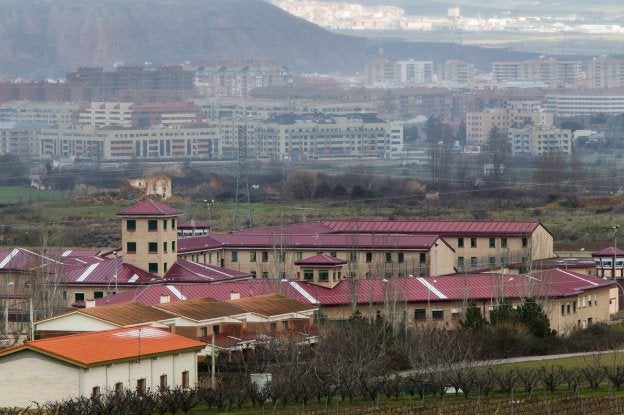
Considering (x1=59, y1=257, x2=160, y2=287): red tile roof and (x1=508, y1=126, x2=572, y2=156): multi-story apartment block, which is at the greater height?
(x1=59, y1=257, x2=160, y2=287): red tile roof

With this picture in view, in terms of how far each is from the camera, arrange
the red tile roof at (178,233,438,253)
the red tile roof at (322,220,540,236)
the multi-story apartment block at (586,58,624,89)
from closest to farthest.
→ the red tile roof at (178,233,438,253) → the red tile roof at (322,220,540,236) → the multi-story apartment block at (586,58,624,89)

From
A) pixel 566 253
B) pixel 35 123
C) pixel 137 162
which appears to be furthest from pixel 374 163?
pixel 566 253

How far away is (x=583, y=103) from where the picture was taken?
169 m

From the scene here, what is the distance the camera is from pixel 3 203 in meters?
75.7

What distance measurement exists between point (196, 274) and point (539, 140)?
89.2m

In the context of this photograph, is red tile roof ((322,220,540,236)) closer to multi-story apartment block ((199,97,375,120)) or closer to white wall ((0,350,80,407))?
white wall ((0,350,80,407))

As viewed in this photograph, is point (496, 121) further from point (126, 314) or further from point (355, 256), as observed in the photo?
point (126, 314)

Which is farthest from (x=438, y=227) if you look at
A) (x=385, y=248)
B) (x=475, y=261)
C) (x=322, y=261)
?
(x=322, y=261)

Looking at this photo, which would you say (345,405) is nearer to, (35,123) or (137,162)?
(137,162)

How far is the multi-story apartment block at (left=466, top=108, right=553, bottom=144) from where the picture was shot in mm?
144000

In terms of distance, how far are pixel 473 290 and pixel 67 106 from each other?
124147mm

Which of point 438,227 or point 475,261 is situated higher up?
point 438,227

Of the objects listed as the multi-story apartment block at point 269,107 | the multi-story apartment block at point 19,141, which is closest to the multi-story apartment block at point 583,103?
the multi-story apartment block at point 269,107

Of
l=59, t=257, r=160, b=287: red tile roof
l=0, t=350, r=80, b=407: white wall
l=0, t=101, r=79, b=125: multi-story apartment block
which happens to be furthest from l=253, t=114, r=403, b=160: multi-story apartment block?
l=0, t=350, r=80, b=407: white wall
